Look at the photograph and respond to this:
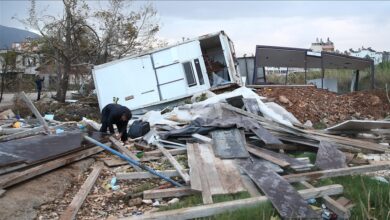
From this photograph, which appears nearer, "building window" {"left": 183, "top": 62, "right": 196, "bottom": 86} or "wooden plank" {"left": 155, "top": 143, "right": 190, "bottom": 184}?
"wooden plank" {"left": 155, "top": 143, "right": 190, "bottom": 184}

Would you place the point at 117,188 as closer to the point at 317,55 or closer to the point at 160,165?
the point at 160,165

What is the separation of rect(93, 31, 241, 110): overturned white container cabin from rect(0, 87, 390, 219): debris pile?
4.51 metres

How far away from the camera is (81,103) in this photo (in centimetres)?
1844

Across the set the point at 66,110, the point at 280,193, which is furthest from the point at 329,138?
the point at 66,110

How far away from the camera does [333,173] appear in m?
5.81

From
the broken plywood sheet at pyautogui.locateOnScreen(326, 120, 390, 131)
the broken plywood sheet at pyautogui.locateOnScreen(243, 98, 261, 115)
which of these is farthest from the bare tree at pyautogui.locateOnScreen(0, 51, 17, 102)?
the broken plywood sheet at pyautogui.locateOnScreen(326, 120, 390, 131)

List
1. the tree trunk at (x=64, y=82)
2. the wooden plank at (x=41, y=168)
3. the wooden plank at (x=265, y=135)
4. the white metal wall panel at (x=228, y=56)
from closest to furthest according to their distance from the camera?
1. the wooden plank at (x=41, y=168)
2. the wooden plank at (x=265, y=135)
3. the white metal wall panel at (x=228, y=56)
4. the tree trunk at (x=64, y=82)

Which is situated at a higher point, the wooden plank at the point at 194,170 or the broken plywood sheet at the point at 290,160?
the wooden plank at the point at 194,170

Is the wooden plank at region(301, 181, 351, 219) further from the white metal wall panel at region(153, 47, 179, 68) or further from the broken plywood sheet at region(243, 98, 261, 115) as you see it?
the white metal wall panel at region(153, 47, 179, 68)

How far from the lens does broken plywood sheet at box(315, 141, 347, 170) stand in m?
6.39

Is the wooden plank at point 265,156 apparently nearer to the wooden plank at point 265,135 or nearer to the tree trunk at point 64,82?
the wooden plank at point 265,135

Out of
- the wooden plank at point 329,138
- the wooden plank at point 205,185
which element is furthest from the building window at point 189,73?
the wooden plank at point 205,185

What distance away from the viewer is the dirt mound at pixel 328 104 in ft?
39.4

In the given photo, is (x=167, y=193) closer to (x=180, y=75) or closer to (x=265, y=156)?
(x=265, y=156)
